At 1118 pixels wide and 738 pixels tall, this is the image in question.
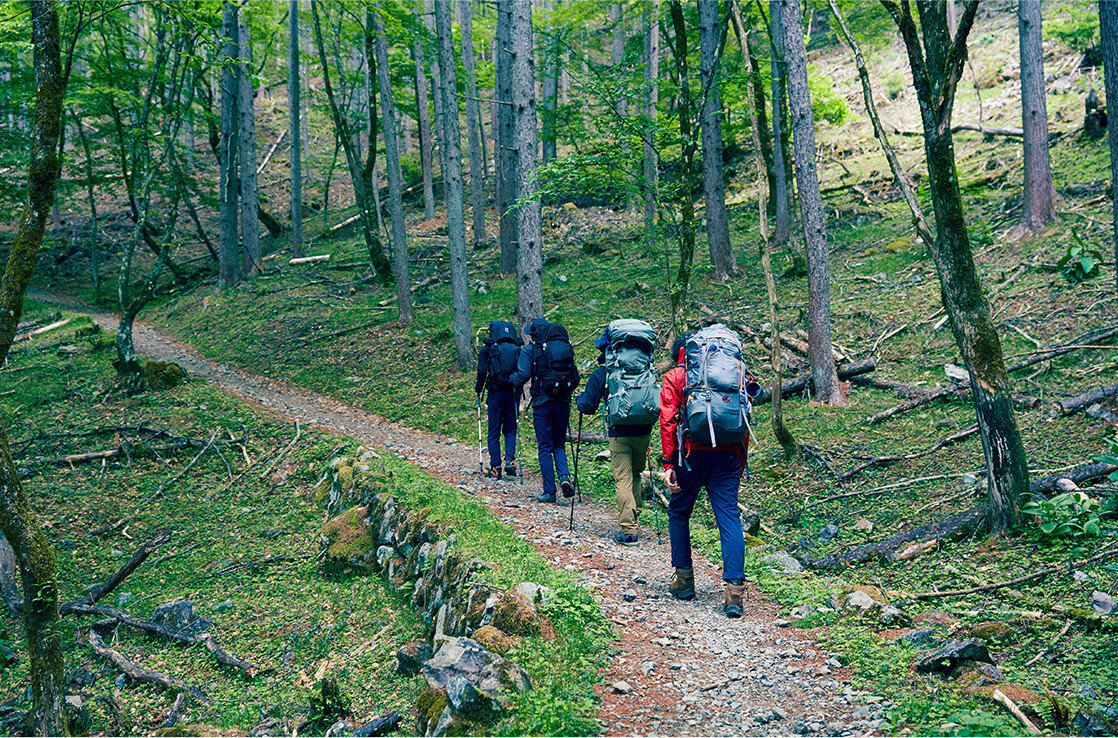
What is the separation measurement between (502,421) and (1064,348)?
771 centimetres

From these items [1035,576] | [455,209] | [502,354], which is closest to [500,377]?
[502,354]

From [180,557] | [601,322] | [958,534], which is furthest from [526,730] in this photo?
[601,322]

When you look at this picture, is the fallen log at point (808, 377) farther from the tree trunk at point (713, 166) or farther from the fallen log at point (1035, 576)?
the fallen log at point (1035, 576)

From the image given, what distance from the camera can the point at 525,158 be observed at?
34.9 feet

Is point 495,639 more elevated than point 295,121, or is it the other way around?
point 295,121

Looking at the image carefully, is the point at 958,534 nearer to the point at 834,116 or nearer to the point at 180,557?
the point at 180,557

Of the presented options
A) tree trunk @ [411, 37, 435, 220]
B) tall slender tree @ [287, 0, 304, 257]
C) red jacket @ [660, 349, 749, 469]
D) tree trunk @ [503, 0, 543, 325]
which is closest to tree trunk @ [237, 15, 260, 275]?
tall slender tree @ [287, 0, 304, 257]

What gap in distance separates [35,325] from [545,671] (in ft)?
79.5

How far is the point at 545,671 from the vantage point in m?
3.92

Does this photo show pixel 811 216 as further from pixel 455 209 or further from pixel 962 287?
pixel 455 209

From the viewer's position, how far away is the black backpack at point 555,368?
25.5ft

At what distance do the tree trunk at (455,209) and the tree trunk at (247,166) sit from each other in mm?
9243

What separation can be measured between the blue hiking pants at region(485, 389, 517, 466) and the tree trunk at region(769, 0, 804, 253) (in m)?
9.89

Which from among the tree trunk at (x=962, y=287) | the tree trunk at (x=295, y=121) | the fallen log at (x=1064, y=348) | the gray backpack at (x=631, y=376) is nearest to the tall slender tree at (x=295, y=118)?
the tree trunk at (x=295, y=121)
